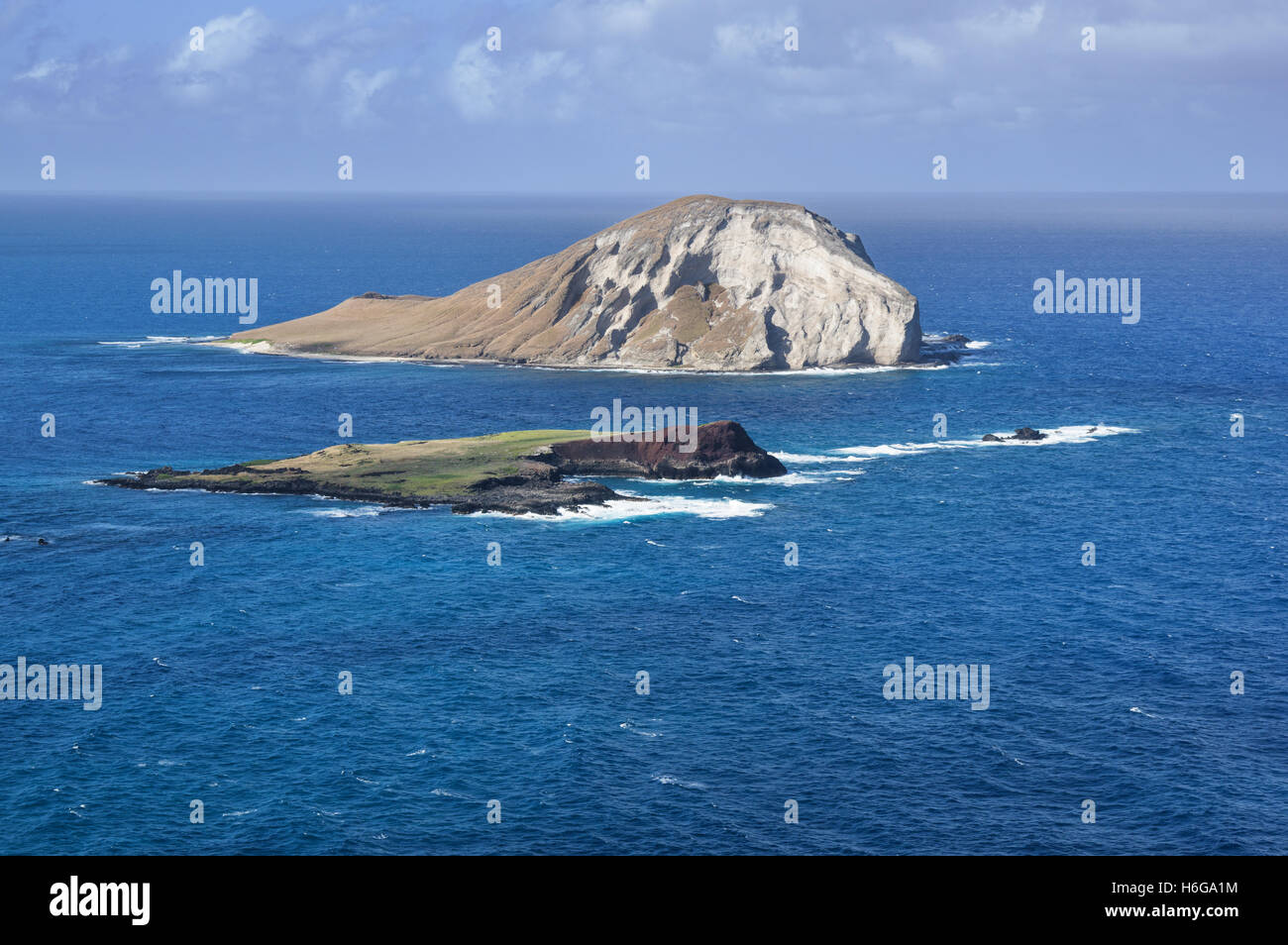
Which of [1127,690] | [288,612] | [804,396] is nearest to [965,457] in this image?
[804,396]

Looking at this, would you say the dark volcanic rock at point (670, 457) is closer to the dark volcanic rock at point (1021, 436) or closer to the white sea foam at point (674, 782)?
the dark volcanic rock at point (1021, 436)

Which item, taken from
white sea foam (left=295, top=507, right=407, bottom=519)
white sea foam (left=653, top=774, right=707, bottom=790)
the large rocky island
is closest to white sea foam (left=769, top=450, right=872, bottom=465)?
the large rocky island

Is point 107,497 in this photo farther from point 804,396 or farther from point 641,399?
point 804,396

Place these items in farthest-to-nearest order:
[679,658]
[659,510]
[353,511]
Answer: [659,510]
[353,511]
[679,658]

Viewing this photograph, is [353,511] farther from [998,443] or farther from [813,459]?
[998,443]

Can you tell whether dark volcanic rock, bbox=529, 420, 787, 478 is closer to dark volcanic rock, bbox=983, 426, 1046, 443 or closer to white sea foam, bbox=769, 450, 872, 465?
white sea foam, bbox=769, 450, 872, 465

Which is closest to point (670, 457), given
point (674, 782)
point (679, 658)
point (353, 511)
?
point (353, 511)
